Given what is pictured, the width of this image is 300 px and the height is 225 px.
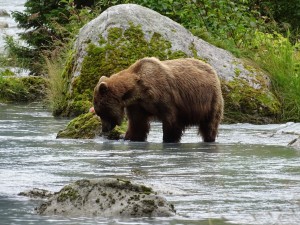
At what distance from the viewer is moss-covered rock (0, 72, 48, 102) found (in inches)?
733

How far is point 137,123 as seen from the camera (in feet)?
40.3

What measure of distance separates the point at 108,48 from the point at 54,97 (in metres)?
1.40

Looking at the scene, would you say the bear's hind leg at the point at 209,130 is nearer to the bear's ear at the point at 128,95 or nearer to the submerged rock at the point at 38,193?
the bear's ear at the point at 128,95

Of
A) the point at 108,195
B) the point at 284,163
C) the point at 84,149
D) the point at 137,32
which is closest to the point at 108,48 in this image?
the point at 137,32

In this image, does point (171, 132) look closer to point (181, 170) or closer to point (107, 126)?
point (107, 126)

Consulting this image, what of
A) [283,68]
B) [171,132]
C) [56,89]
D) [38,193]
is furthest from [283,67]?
[38,193]

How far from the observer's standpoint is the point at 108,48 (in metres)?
15.7

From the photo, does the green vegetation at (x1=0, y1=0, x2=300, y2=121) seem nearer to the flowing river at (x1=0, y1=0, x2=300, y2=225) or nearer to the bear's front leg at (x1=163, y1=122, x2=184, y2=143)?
the flowing river at (x1=0, y1=0, x2=300, y2=225)

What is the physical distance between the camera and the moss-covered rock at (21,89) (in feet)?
61.1

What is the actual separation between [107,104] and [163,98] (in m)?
0.75

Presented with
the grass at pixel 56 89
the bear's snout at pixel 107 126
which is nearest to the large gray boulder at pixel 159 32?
the grass at pixel 56 89

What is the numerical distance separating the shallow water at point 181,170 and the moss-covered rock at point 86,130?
19 cm

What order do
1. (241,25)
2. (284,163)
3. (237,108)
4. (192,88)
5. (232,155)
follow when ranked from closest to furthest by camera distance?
(284,163)
(232,155)
(192,88)
(237,108)
(241,25)

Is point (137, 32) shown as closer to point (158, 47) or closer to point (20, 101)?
point (158, 47)
